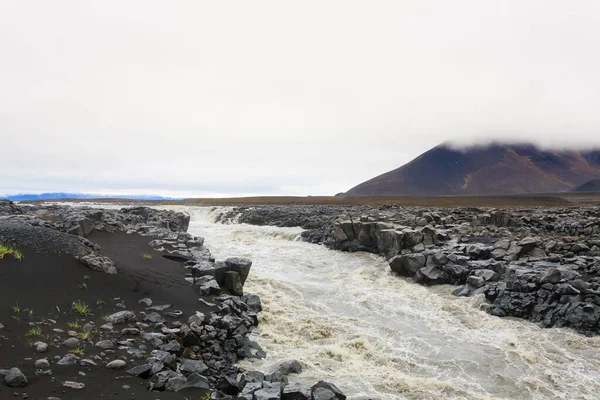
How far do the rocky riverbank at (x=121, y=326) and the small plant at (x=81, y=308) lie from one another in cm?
Answer: 4

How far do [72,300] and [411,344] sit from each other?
1340 cm

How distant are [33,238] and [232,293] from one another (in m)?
8.98

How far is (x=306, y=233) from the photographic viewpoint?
4378 centimetres

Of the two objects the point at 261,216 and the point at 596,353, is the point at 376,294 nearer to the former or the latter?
the point at 596,353

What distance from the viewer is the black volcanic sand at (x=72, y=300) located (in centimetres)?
858

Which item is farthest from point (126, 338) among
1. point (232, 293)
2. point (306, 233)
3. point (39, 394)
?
point (306, 233)

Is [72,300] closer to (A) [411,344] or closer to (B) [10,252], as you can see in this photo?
(B) [10,252]

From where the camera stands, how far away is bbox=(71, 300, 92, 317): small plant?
1212 centimetres

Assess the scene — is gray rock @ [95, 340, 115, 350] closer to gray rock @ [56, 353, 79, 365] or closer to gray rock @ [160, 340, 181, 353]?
gray rock @ [56, 353, 79, 365]

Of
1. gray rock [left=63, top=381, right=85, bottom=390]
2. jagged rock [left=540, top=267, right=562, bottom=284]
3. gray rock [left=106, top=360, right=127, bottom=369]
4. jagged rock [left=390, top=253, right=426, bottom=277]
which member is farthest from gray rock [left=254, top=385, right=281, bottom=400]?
jagged rock [left=390, top=253, right=426, bottom=277]

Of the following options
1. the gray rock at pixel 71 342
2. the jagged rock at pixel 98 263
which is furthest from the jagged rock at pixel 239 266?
the gray rock at pixel 71 342

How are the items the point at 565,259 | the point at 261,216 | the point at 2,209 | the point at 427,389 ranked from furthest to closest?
the point at 261,216 → the point at 2,209 → the point at 565,259 → the point at 427,389

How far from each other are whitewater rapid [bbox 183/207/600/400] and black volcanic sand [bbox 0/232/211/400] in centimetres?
452

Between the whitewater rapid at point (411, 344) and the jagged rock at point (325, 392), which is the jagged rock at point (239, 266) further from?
the jagged rock at point (325, 392)
